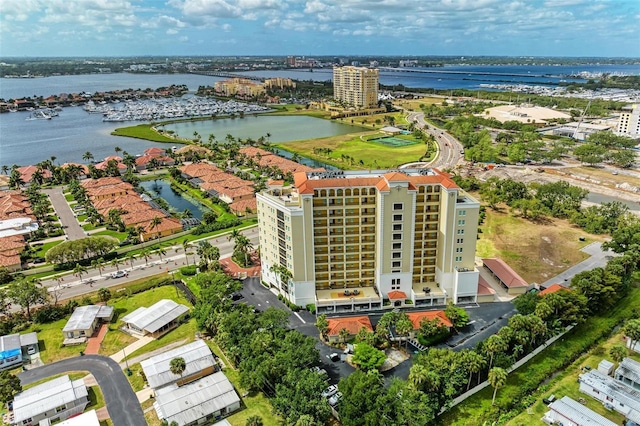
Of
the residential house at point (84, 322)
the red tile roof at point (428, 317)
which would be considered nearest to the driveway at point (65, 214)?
the residential house at point (84, 322)

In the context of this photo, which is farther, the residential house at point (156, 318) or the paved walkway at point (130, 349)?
the residential house at point (156, 318)

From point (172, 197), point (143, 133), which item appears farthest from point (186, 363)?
point (143, 133)

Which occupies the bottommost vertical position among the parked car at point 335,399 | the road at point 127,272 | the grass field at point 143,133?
the road at point 127,272

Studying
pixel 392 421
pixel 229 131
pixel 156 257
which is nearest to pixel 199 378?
pixel 392 421

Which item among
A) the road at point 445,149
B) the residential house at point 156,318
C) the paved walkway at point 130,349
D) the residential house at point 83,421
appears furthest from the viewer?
the road at point 445,149

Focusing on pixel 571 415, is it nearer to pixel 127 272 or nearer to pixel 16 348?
pixel 16 348

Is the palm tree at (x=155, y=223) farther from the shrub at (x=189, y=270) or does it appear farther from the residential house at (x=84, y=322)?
the residential house at (x=84, y=322)
